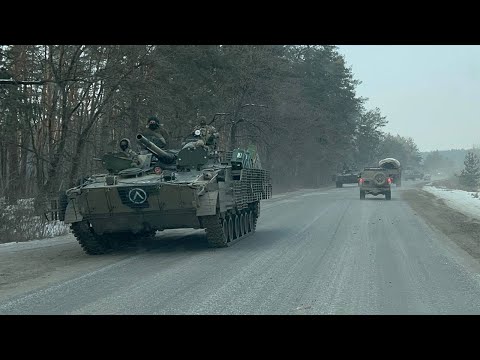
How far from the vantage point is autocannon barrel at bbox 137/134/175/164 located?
49.6ft

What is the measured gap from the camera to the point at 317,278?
34.4 feet

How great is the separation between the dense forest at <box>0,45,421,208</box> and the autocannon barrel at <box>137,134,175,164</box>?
2066 millimetres

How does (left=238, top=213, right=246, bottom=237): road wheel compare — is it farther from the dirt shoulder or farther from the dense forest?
the dirt shoulder

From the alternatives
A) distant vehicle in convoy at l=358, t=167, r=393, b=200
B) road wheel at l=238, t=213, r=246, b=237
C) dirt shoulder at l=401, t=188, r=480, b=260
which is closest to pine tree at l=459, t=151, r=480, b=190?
distant vehicle in convoy at l=358, t=167, r=393, b=200

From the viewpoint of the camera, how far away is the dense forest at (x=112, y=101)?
71.6 feet

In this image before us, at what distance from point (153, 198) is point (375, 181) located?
25591mm

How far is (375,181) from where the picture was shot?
3781 cm

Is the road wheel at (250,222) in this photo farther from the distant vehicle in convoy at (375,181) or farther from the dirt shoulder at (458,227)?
the distant vehicle in convoy at (375,181)

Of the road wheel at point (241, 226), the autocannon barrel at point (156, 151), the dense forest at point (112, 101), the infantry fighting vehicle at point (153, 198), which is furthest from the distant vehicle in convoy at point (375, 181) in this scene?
the autocannon barrel at point (156, 151)

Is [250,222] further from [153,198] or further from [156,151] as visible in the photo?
[153,198]

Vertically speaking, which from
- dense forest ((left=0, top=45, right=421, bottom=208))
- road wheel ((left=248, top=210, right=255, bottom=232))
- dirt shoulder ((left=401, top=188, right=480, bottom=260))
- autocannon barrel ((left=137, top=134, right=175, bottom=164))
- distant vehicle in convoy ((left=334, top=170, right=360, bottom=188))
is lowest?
dirt shoulder ((left=401, top=188, right=480, bottom=260))

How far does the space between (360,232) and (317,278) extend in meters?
8.34
